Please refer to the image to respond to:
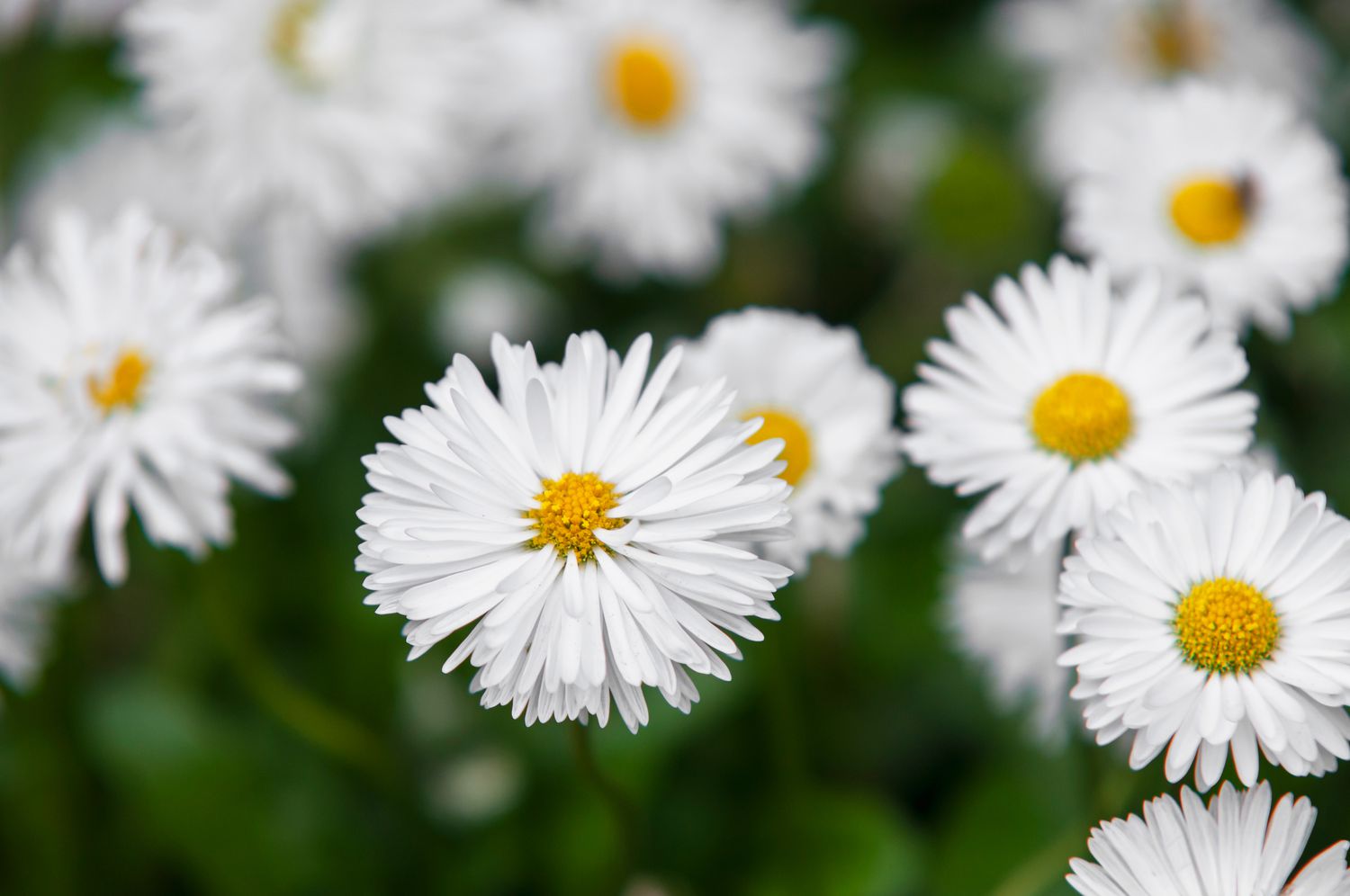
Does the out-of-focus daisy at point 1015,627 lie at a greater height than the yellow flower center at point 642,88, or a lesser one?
lesser

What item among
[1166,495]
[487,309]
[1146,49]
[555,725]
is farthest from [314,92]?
[1146,49]

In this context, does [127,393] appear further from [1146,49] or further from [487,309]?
[1146,49]

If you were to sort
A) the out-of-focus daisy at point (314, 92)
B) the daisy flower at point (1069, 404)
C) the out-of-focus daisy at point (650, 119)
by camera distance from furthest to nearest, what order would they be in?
1. the out-of-focus daisy at point (650, 119)
2. the out-of-focus daisy at point (314, 92)
3. the daisy flower at point (1069, 404)

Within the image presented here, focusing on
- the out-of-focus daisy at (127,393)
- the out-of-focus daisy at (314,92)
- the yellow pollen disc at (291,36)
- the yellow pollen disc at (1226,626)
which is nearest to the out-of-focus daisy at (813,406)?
the yellow pollen disc at (1226,626)

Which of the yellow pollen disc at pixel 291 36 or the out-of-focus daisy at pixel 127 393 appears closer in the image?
the out-of-focus daisy at pixel 127 393

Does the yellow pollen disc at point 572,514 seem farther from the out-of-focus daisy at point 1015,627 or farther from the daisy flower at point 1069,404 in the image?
the out-of-focus daisy at point 1015,627

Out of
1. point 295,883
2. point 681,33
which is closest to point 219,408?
point 295,883

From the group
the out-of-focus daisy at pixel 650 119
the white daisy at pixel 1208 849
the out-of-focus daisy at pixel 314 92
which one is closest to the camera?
the white daisy at pixel 1208 849

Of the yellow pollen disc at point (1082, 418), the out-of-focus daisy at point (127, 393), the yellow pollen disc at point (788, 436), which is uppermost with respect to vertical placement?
the out-of-focus daisy at point (127, 393)
